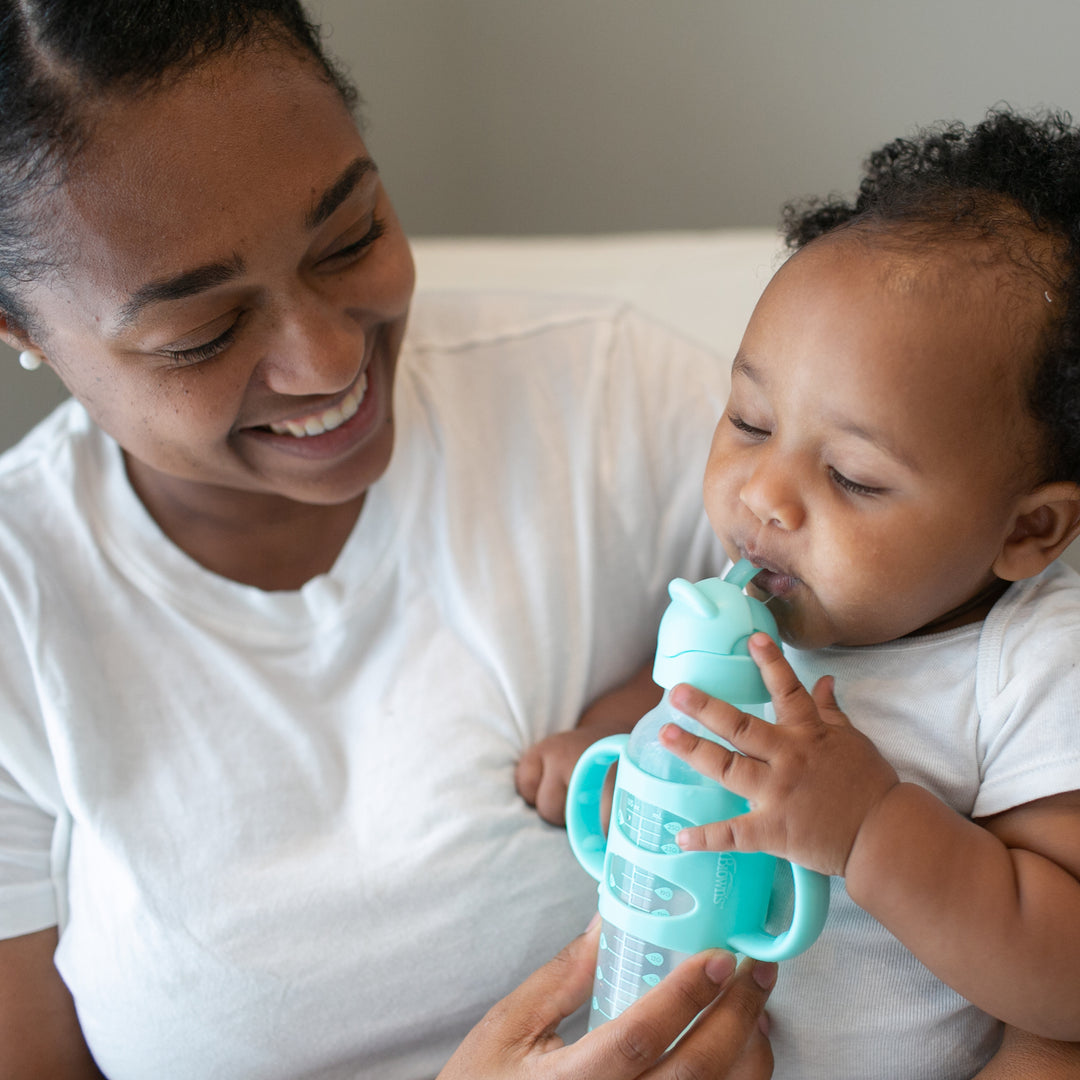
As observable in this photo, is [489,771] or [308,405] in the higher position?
[308,405]

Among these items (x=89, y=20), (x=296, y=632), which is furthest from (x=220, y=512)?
(x=89, y=20)

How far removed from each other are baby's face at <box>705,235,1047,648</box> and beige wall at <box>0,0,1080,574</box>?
1.17 m

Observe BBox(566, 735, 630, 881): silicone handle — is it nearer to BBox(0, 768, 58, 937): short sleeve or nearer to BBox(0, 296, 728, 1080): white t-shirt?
BBox(0, 296, 728, 1080): white t-shirt

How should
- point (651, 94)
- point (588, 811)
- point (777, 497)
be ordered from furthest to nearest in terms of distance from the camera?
point (651, 94) → point (588, 811) → point (777, 497)

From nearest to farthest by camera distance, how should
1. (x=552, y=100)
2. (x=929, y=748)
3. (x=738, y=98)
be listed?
(x=929, y=748) < (x=738, y=98) < (x=552, y=100)

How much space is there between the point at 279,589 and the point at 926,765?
74 centimetres

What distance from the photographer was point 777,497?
39.5 inches

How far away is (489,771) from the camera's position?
128cm

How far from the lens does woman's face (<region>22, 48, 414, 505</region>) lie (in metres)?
1.00

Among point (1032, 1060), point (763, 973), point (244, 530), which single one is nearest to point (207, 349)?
point (244, 530)

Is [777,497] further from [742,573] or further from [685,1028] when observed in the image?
[685,1028]

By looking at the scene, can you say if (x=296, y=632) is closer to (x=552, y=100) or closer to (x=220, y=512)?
(x=220, y=512)

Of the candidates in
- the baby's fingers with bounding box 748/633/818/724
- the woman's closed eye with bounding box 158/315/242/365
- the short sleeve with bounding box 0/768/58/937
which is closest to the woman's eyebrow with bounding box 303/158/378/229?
the woman's closed eye with bounding box 158/315/242/365

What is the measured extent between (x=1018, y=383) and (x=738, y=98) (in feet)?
4.95
